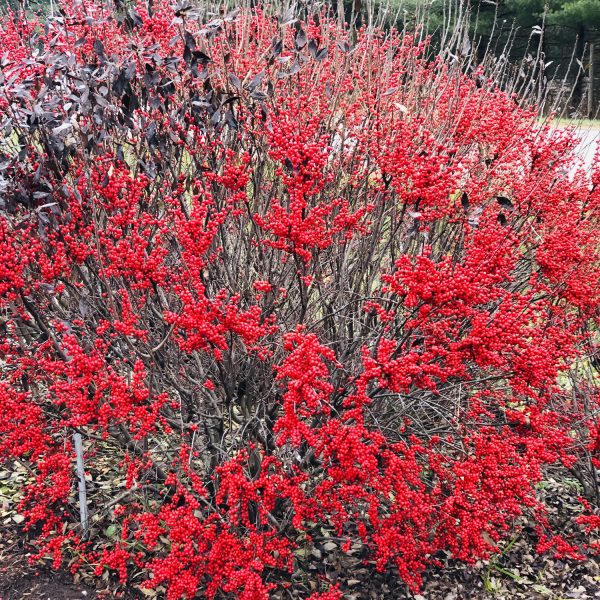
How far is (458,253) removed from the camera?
384 centimetres

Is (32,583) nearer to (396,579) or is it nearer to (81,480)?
(81,480)

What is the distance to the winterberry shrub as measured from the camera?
252 centimetres

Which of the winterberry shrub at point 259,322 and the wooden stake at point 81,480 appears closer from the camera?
the winterberry shrub at point 259,322

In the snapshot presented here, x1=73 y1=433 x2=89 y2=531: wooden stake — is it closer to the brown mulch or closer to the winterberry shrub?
the winterberry shrub

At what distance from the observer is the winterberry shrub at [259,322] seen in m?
2.52

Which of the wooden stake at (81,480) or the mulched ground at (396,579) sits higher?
the wooden stake at (81,480)

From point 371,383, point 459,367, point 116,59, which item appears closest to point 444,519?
point 371,383

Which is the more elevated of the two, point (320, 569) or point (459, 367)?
point (459, 367)

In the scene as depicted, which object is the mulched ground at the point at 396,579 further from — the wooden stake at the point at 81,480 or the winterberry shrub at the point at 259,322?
the wooden stake at the point at 81,480

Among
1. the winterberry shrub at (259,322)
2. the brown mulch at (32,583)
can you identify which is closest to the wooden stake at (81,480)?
the winterberry shrub at (259,322)

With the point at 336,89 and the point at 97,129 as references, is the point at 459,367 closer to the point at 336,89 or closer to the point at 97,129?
the point at 336,89

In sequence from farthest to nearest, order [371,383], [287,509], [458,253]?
[458,253]
[287,509]
[371,383]

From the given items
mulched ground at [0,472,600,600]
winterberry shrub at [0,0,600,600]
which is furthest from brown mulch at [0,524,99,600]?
winterberry shrub at [0,0,600,600]

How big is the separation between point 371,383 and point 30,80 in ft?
7.45
